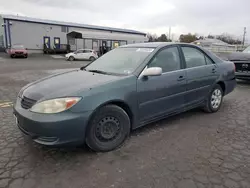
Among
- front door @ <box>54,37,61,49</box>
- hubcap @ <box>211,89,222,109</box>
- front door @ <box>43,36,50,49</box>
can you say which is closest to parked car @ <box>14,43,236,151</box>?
hubcap @ <box>211,89,222,109</box>

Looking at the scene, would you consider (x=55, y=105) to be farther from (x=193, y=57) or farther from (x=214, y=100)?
(x=214, y=100)

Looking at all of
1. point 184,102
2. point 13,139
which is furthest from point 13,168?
point 184,102

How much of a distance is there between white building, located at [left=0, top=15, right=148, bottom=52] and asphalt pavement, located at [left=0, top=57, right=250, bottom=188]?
85.3 ft

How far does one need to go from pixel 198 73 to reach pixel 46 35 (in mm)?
30741

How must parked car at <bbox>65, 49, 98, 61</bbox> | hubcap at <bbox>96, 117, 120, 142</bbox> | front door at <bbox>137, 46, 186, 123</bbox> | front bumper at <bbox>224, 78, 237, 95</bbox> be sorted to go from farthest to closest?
parked car at <bbox>65, 49, 98, 61</bbox>, front bumper at <bbox>224, 78, 237, 95</bbox>, front door at <bbox>137, 46, 186, 123</bbox>, hubcap at <bbox>96, 117, 120, 142</bbox>

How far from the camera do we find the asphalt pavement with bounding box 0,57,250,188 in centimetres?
234

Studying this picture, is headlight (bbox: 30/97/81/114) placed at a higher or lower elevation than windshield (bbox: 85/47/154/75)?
lower

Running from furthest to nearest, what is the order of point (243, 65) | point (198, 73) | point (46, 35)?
point (46, 35)
point (243, 65)
point (198, 73)

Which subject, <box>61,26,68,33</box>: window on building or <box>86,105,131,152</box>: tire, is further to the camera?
<box>61,26,68,33</box>: window on building

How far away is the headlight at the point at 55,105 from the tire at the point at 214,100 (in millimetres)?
3025

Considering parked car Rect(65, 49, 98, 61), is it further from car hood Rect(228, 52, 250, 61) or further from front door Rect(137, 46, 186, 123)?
front door Rect(137, 46, 186, 123)

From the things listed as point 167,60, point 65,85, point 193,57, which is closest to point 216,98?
point 193,57

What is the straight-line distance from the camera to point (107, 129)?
2945 millimetres

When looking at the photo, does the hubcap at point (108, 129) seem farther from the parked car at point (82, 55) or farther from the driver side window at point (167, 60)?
the parked car at point (82, 55)
